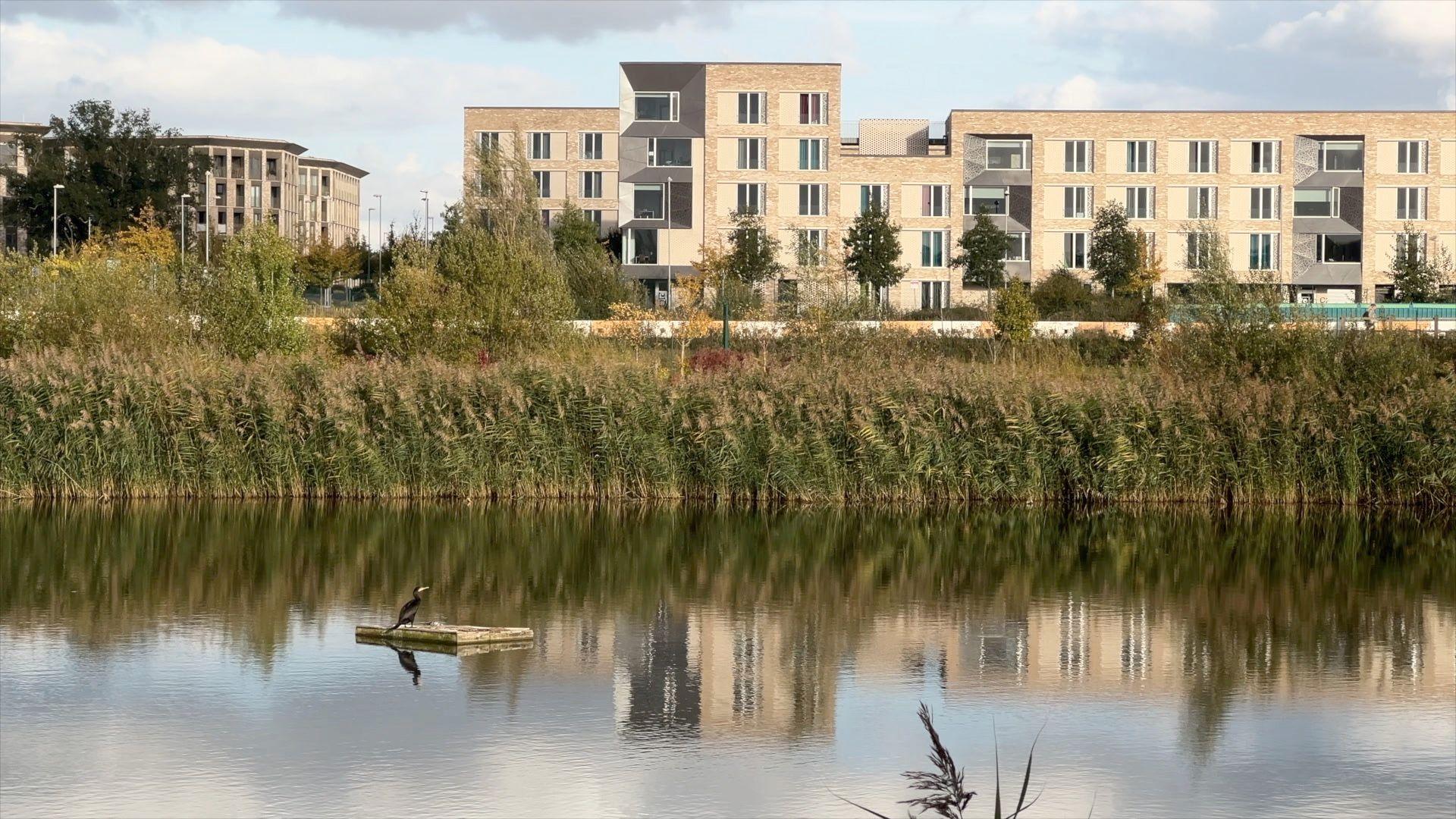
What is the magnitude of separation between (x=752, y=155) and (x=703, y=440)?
Result: 64.4m

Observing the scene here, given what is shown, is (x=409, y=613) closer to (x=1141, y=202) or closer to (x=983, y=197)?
(x=983, y=197)

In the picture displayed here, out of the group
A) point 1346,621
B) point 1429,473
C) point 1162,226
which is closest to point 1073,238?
point 1162,226

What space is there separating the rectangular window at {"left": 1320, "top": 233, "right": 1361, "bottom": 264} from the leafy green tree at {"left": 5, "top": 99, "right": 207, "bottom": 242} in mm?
61302

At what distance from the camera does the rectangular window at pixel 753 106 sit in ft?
286

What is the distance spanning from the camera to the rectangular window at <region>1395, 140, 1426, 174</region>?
8725 cm

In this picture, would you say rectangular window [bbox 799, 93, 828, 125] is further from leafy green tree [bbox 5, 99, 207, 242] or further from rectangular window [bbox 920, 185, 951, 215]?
leafy green tree [bbox 5, 99, 207, 242]

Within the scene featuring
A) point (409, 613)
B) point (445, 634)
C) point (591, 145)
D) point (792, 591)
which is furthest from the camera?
point (591, 145)

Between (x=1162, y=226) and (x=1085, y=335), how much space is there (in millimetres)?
42012

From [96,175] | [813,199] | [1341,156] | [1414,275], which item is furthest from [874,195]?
[96,175]

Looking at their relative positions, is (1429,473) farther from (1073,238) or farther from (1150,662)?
(1073,238)

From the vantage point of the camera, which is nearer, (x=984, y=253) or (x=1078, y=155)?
(x=984, y=253)

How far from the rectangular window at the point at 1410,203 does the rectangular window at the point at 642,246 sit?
38.4m

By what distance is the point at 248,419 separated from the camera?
24.8 m

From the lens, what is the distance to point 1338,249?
88250mm
